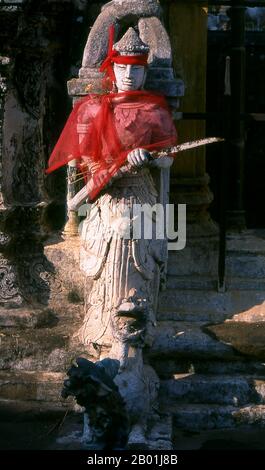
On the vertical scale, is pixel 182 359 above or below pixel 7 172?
below

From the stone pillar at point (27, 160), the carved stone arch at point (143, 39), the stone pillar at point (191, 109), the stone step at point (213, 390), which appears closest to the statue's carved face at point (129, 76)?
the carved stone arch at point (143, 39)

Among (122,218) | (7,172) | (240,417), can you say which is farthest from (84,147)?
(240,417)

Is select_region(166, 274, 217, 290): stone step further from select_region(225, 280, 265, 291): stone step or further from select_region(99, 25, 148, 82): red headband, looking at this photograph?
select_region(99, 25, 148, 82): red headband

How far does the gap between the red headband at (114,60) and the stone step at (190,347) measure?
1785 mm

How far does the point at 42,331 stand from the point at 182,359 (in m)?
1.05

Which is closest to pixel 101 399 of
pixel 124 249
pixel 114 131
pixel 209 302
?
pixel 124 249

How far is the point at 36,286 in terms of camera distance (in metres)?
8.54

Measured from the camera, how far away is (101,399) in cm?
647

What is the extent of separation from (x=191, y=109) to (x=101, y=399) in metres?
3.16

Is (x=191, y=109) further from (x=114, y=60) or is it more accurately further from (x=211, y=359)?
(x=211, y=359)

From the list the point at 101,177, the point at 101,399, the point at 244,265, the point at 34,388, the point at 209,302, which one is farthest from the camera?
the point at 244,265

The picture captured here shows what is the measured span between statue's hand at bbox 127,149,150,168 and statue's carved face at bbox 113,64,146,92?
46 centimetres

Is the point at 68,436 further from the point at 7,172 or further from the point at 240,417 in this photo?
the point at 7,172

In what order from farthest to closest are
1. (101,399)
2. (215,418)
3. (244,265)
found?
(244,265), (215,418), (101,399)
